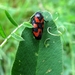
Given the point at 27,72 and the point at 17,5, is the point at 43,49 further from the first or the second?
the point at 17,5

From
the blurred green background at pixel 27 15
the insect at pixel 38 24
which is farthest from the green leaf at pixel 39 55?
the blurred green background at pixel 27 15

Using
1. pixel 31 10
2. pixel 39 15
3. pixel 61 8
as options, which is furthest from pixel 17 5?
pixel 39 15

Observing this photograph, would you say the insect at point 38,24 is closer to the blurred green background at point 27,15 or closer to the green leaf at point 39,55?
the green leaf at point 39,55

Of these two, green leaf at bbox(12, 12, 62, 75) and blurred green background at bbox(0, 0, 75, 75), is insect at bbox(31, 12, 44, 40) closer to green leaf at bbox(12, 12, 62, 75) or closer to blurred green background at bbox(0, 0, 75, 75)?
green leaf at bbox(12, 12, 62, 75)

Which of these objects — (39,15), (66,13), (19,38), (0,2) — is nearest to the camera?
(19,38)

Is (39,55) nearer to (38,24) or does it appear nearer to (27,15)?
(38,24)

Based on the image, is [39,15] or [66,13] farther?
[66,13]
